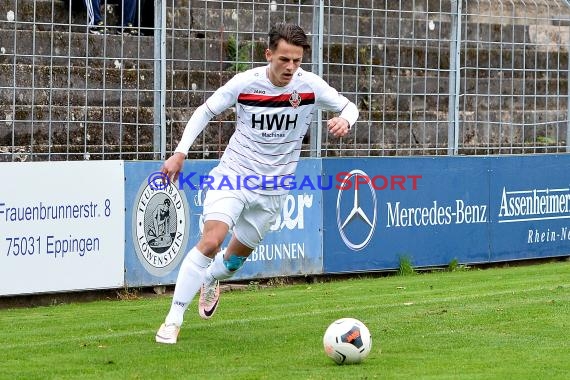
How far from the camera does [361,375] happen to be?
7500 mm

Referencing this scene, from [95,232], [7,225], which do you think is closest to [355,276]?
[95,232]

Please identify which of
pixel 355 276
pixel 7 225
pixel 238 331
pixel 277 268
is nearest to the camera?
pixel 238 331

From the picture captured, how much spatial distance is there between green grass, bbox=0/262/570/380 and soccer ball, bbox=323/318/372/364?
3.5 inches

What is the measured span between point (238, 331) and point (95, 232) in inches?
129

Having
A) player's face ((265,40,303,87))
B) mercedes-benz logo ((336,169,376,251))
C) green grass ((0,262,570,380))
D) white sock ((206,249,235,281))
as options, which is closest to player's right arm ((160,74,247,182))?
player's face ((265,40,303,87))

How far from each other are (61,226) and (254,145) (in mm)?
3435

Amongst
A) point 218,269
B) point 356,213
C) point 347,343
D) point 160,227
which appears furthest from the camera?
point 356,213

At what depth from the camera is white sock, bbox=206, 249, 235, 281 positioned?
9.94 m

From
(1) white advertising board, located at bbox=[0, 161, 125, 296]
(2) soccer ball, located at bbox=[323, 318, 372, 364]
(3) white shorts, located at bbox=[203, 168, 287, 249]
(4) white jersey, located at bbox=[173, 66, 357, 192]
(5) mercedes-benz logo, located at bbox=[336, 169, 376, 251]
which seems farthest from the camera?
(5) mercedes-benz logo, located at bbox=[336, 169, 376, 251]

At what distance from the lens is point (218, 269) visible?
9.97 meters

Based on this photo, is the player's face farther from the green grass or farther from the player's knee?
the green grass

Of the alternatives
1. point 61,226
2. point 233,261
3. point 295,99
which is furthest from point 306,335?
point 61,226

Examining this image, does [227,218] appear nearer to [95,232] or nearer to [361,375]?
[361,375]

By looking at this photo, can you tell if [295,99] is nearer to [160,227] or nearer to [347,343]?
[347,343]
